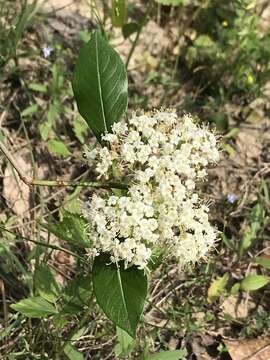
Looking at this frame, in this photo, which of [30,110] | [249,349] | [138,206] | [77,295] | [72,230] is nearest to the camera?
[138,206]

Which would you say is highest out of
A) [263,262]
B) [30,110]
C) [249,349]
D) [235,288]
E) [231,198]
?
[30,110]

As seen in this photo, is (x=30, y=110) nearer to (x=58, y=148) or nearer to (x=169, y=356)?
(x=58, y=148)

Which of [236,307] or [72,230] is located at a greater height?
[72,230]

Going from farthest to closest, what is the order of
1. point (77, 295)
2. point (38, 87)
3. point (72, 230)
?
1. point (38, 87)
2. point (77, 295)
3. point (72, 230)

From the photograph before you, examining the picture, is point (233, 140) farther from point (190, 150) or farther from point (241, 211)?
point (190, 150)

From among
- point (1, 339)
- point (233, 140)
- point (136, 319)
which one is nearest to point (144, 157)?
point (136, 319)

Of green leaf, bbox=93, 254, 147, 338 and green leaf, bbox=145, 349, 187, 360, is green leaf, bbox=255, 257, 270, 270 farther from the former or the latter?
green leaf, bbox=93, 254, 147, 338

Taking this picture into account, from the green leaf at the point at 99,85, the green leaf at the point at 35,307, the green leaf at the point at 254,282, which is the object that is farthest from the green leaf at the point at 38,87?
the green leaf at the point at 254,282

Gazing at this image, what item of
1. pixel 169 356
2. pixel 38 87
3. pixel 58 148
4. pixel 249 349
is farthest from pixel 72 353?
pixel 38 87
